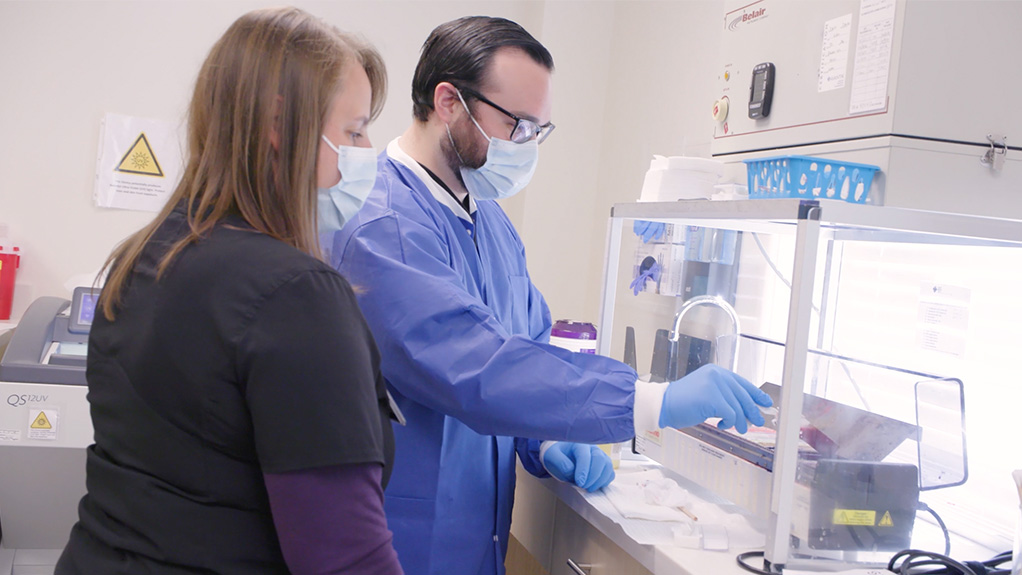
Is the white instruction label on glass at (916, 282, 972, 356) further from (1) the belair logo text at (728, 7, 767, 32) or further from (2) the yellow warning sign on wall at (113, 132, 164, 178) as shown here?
(2) the yellow warning sign on wall at (113, 132, 164, 178)

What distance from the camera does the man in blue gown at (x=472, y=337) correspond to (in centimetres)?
114

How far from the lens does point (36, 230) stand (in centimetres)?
275

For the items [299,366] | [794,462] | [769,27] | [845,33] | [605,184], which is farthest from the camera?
[605,184]

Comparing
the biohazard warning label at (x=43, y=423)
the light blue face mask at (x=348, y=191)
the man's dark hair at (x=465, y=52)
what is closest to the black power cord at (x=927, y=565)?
the light blue face mask at (x=348, y=191)

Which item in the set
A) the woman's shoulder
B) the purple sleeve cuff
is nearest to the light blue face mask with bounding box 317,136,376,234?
the woman's shoulder

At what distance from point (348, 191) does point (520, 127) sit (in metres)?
0.53

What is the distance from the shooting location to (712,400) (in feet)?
3.73

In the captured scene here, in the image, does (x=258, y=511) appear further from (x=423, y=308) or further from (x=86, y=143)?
(x=86, y=143)

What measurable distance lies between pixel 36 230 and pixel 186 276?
2.51 meters

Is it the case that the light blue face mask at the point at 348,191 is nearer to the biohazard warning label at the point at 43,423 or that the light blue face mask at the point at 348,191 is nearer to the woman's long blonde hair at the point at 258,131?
the woman's long blonde hair at the point at 258,131

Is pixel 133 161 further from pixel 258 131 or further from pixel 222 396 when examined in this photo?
pixel 222 396

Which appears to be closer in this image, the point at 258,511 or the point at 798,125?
the point at 258,511

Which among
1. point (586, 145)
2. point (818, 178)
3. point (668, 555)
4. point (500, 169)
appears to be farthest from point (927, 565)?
point (586, 145)

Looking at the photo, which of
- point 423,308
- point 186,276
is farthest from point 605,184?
point 186,276
